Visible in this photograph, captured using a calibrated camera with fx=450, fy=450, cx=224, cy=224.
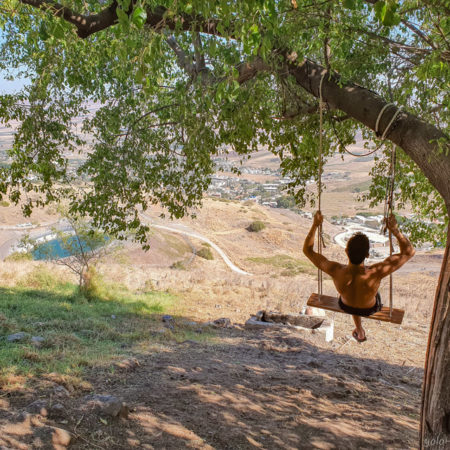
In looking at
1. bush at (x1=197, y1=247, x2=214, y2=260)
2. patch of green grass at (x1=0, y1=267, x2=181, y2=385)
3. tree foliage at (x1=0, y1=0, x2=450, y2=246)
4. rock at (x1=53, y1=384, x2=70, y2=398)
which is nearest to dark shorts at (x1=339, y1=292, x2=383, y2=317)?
tree foliage at (x1=0, y1=0, x2=450, y2=246)

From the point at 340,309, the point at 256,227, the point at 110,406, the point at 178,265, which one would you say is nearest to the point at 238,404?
the point at 110,406

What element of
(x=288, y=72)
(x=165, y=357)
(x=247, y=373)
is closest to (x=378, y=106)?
(x=288, y=72)

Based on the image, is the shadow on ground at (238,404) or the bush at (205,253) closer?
the shadow on ground at (238,404)

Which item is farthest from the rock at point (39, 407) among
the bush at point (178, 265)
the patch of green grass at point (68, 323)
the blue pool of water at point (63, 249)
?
the bush at point (178, 265)

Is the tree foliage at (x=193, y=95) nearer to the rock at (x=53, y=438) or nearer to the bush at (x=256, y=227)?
the rock at (x=53, y=438)

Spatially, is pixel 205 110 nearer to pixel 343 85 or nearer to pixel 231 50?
pixel 231 50

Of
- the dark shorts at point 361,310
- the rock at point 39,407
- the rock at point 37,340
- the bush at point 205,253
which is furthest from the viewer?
the bush at point 205,253

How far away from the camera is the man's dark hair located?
3.92m

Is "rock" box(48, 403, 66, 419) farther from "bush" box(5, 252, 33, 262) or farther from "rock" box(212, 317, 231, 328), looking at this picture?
"bush" box(5, 252, 33, 262)

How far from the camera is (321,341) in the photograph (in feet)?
31.9

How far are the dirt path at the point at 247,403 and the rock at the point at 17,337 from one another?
6.40ft

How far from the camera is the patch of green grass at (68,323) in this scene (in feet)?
20.7

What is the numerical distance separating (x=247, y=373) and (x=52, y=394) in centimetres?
280

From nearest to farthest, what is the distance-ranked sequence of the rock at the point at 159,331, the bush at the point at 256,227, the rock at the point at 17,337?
the rock at the point at 17,337 < the rock at the point at 159,331 < the bush at the point at 256,227
